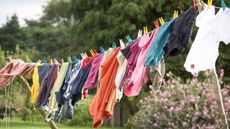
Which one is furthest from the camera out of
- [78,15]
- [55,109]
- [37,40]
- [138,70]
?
[37,40]

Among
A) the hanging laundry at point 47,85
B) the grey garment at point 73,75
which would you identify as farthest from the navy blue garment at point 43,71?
the grey garment at point 73,75

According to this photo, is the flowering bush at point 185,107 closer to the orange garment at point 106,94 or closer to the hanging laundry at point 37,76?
the hanging laundry at point 37,76

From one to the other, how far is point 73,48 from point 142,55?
17040 millimetres

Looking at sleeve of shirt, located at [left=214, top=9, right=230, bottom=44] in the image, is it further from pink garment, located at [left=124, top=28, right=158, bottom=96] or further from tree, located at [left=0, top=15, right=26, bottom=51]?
tree, located at [left=0, top=15, right=26, bottom=51]

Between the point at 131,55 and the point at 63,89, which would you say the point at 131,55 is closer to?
the point at 131,55

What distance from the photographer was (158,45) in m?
4.80

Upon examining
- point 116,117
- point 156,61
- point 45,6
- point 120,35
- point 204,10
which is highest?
point 45,6

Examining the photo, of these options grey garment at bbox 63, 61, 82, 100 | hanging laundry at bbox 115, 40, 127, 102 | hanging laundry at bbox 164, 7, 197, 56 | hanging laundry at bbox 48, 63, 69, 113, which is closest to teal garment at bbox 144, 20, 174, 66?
hanging laundry at bbox 164, 7, 197, 56

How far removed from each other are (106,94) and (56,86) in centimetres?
177

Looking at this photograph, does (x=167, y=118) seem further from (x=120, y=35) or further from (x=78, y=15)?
(x=78, y=15)

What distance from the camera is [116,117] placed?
22.2 m

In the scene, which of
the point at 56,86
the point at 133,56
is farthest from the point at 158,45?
the point at 56,86

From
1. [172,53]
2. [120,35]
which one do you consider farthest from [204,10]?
[120,35]

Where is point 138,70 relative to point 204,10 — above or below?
below
